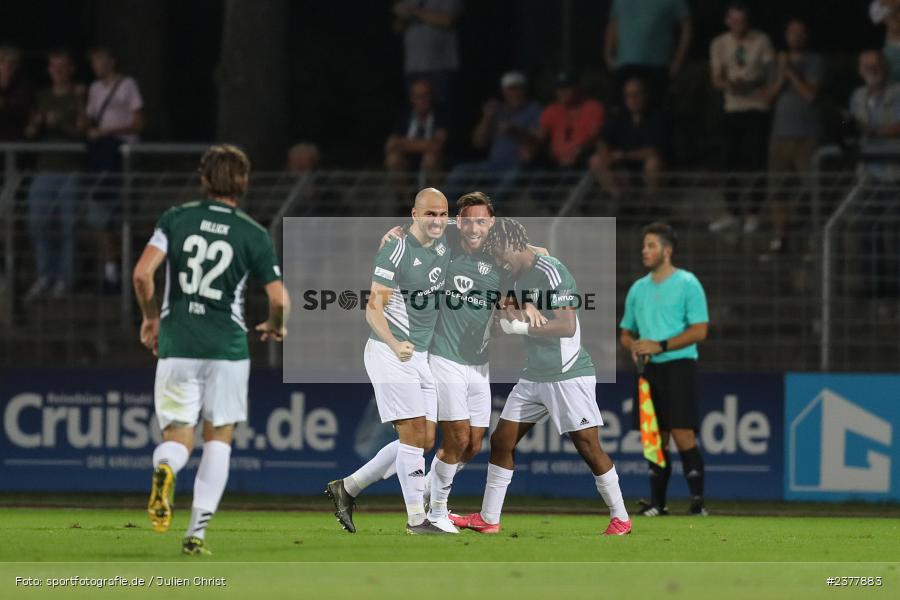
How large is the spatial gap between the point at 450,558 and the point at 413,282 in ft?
7.14

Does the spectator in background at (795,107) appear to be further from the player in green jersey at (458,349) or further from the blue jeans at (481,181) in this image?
the player in green jersey at (458,349)

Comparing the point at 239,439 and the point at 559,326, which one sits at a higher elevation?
the point at 559,326

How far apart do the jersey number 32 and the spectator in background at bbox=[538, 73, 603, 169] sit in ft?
29.7

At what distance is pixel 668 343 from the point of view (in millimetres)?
14758

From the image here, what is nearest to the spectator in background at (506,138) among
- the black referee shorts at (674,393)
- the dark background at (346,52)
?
the dark background at (346,52)

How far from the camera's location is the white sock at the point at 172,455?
10055mm

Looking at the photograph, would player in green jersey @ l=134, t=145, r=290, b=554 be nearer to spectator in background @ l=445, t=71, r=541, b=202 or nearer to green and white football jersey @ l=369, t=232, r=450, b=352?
green and white football jersey @ l=369, t=232, r=450, b=352

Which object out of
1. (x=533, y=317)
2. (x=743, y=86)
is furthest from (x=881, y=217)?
(x=533, y=317)

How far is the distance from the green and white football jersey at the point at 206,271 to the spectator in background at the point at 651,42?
377 inches

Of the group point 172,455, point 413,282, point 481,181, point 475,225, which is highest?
point 481,181

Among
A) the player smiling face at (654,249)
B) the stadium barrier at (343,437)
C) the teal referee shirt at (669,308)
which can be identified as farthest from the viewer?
the stadium barrier at (343,437)

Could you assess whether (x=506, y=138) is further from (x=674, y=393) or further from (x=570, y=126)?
(x=674, y=393)

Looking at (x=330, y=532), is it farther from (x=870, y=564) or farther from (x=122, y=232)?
(x=122, y=232)

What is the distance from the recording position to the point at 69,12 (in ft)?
88.9
